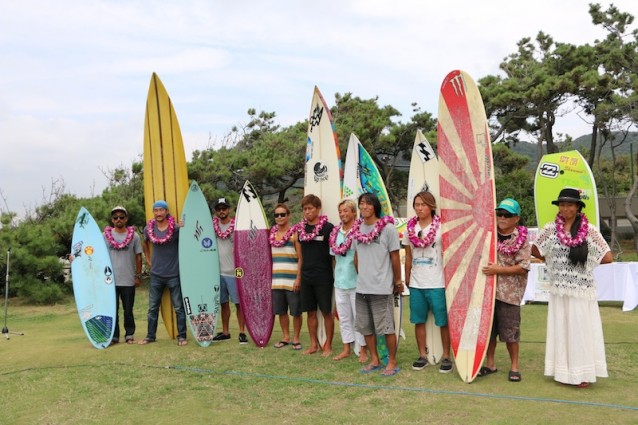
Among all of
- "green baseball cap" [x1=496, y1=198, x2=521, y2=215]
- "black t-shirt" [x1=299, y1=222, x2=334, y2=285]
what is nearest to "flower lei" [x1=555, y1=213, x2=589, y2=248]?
"green baseball cap" [x1=496, y1=198, x2=521, y2=215]

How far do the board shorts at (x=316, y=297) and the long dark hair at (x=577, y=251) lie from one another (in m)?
1.78

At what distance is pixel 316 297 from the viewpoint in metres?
4.32

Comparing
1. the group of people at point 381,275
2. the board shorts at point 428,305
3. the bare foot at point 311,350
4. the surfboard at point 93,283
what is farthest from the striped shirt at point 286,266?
the surfboard at point 93,283

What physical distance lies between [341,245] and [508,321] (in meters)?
1.27

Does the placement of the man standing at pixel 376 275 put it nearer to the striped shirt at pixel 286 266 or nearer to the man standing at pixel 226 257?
the striped shirt at pixel 286 266

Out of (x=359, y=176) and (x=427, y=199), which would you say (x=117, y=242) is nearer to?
(x=359, y=176)

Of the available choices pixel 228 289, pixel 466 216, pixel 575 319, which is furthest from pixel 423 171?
pixel 228 289

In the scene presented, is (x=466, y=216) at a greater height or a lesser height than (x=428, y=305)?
greater

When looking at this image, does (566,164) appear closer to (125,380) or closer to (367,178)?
(367,178)

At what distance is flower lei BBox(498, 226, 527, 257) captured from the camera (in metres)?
3.46

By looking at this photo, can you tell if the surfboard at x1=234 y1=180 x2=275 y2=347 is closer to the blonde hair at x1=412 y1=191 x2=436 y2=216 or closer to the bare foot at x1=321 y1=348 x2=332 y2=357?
the bare foot at x1=321 y1=348 x2=332 y2=357

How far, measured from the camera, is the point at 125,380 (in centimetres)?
373

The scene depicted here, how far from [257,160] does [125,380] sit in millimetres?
8226

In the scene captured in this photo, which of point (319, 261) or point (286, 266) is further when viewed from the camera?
point (286, 266)
